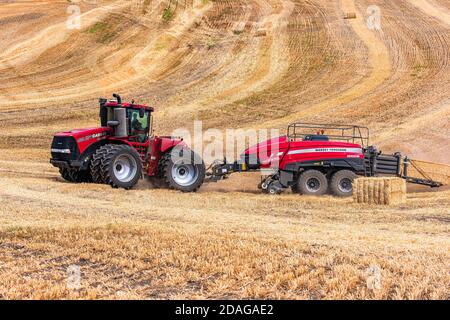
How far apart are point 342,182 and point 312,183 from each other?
0.89 metres

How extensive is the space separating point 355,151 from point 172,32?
100 ft

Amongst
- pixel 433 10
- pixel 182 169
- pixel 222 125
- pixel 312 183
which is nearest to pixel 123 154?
pixel 182 169

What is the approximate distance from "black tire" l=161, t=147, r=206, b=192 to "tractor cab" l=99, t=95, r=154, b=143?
1.00 m

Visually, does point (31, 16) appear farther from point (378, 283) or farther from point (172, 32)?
point (378, 283)

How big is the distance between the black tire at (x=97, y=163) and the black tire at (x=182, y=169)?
1794 millimetres

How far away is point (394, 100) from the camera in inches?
1228

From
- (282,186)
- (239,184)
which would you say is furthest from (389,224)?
(239,184)

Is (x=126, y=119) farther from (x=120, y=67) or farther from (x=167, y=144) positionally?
(x=120, y=67)

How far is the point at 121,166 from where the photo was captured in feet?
51.4

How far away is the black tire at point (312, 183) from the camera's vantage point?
16.6 meters

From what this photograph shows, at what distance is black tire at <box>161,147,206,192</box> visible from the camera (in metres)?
16.3

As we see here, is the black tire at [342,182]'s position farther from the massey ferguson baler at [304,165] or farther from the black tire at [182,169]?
the black tire at [182,169]

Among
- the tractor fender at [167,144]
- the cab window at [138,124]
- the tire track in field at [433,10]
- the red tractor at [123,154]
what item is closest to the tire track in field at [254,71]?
the tire track in field at [433,10]

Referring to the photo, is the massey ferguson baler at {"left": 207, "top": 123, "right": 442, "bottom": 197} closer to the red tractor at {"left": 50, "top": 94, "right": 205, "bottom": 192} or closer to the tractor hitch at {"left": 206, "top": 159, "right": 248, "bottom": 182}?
the tractor hitch at {"left": 206, "top": 159, "right": 248, "bottom": 182}
